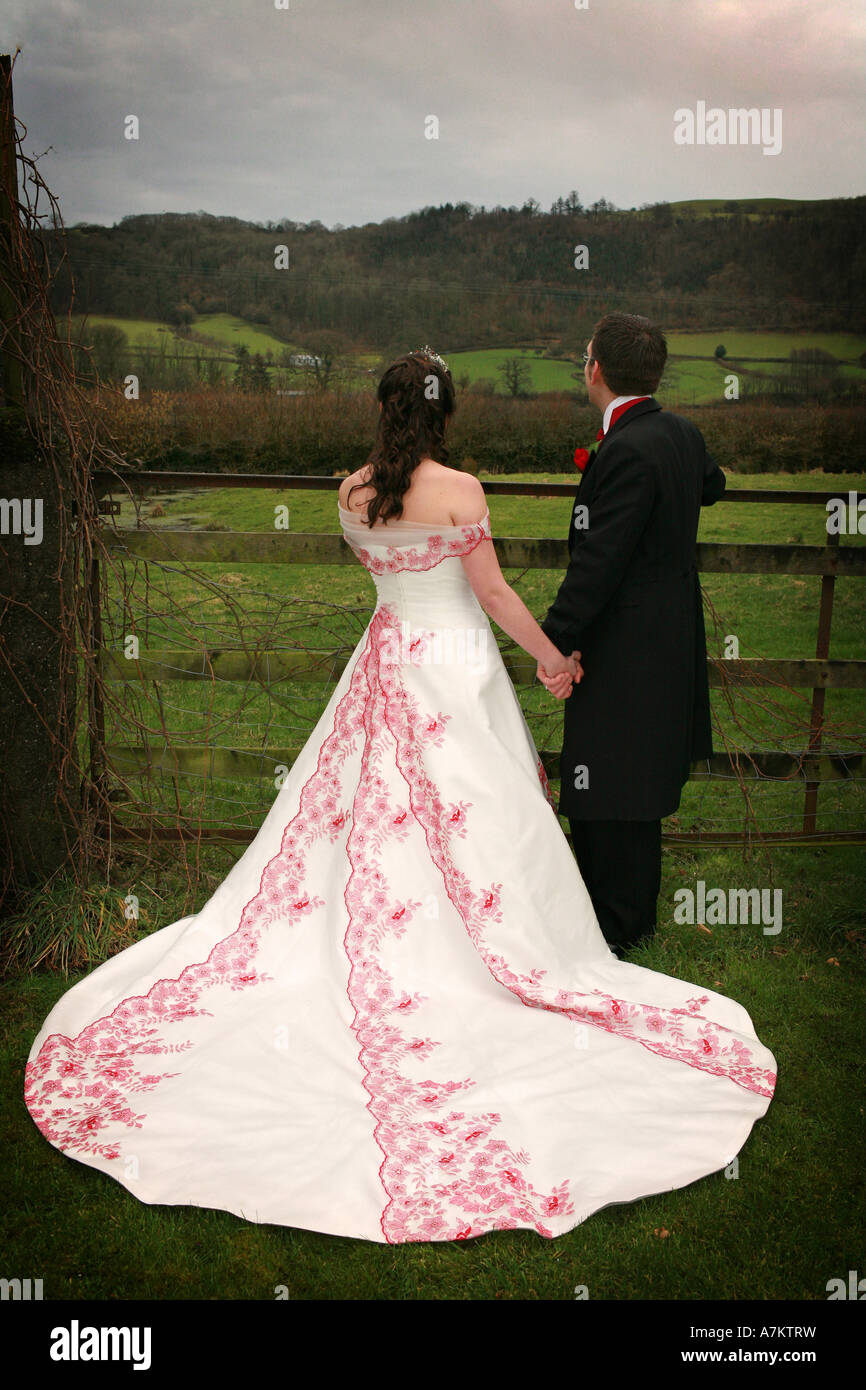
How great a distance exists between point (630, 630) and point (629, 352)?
0.80 m

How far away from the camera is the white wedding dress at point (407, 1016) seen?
2.23 metres

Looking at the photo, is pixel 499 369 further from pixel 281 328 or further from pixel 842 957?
pixel 842 957

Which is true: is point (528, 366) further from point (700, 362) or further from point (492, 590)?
point (492, 590)

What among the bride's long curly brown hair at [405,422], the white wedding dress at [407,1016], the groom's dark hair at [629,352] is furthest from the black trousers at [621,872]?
the groom's dark hair at [629,352]

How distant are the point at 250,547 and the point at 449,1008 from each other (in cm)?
177

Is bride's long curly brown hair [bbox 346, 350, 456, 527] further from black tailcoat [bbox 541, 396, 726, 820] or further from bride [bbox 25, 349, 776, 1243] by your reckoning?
black tailcoat [bbox 541, 396, 726, 820]

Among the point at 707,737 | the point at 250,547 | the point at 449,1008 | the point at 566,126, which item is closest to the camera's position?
the point at 449,1008

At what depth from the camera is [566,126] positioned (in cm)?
1662

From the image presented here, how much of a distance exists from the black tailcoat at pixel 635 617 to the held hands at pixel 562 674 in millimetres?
36

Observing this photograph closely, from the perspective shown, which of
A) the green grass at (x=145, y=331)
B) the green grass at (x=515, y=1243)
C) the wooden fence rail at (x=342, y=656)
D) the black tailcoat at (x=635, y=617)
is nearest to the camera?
the green grass at (x=515, y=1243)

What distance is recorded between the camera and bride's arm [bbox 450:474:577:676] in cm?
276

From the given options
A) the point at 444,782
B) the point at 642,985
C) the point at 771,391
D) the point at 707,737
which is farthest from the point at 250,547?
the point at 771,391

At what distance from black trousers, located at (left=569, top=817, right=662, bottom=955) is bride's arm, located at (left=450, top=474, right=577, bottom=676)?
59 cm

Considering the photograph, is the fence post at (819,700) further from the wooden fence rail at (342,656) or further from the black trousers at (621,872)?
the black trousers at (621,872)
